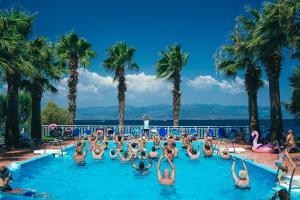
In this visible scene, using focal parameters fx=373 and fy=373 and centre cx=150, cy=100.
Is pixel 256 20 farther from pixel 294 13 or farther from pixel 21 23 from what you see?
pixel 21 23

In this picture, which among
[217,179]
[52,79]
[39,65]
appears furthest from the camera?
[52,79]

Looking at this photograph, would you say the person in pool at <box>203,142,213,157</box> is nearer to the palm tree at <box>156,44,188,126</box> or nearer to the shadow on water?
the shadow on water

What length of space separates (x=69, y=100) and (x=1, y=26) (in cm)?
1498

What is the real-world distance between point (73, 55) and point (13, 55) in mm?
14542

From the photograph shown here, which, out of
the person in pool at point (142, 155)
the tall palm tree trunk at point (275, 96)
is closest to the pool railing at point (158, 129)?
the tall palm tree trunk at point (275, 96)

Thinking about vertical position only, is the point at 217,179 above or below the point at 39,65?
below

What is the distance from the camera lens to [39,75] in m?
22.8

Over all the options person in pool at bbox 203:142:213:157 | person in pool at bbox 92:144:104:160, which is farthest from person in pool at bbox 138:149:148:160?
person in pool at bbox 203:142:213:157

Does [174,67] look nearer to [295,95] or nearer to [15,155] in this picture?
[295,95]

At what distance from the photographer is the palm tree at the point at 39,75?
2126 centimetres

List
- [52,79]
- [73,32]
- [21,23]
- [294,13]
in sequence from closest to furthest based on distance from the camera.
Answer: [294,13] < [21,23] < [52,79] < [73,32]

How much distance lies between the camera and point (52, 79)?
2433 cm

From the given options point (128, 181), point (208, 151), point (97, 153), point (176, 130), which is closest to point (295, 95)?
point (176, 130)

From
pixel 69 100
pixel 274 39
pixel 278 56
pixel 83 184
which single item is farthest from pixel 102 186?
pixel 69 100
